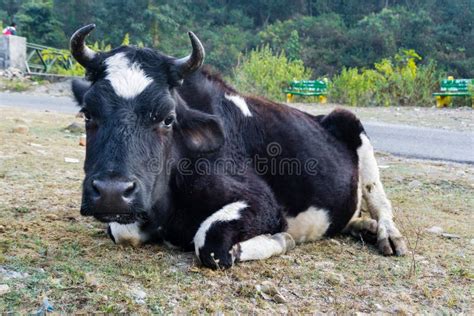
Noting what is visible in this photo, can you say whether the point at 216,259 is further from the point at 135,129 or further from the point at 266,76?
the point at 266,76

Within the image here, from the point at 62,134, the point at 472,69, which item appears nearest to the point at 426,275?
the point at 62,134

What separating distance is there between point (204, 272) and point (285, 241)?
0.78m

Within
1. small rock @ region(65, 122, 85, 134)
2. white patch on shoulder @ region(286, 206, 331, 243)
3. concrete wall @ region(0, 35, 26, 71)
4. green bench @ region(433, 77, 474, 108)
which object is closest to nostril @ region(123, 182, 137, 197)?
white patch on shoulder @ region(286, 206, 331, 243)

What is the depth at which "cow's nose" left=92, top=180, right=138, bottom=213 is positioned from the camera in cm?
326

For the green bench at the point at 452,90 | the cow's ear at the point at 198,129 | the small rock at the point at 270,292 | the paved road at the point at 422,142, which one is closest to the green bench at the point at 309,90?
the green bench at the point at 452,90

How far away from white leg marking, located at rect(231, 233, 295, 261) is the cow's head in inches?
23.0

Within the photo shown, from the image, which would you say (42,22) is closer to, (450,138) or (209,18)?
(209,18)

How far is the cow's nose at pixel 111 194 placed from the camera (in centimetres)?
326

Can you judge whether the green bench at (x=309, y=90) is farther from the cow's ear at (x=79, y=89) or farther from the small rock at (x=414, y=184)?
the cow's ear at (x=79, y=89)

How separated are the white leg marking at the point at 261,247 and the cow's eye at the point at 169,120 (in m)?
Result: 0.92

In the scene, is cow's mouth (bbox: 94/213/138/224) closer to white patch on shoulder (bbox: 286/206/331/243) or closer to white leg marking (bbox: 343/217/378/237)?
white patch on shoulder (bbox: 286/206/331/243)

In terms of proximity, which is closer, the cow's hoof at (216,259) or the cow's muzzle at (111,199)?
the cow's muzzle at (111,199)

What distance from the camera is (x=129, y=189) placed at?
3.35 metres

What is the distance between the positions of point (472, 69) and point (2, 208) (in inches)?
→ 1417
